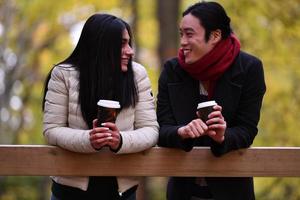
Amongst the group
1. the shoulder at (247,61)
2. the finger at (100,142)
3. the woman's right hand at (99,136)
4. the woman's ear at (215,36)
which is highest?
the woman's ear at (215,36)

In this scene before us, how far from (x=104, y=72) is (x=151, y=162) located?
0.53 m

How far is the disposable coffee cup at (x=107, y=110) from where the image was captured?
2988 millimetres

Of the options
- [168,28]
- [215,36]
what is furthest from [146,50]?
[215,36]

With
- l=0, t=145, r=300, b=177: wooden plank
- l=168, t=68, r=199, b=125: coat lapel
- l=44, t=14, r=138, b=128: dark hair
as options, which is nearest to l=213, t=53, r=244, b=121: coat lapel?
l=168, t=68, r=199, b=125: coat lapel

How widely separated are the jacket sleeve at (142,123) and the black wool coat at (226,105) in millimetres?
77

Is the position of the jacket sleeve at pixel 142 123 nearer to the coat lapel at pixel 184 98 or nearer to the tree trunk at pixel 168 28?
the coat lapel at pixel 184 98

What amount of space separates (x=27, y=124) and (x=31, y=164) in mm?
16083

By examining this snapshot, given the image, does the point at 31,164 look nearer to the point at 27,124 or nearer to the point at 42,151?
the point at 42,151

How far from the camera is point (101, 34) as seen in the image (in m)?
3.32

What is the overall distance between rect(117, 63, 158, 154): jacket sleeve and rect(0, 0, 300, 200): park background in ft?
12.6

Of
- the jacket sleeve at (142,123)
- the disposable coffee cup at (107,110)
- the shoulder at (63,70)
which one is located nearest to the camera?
the disposable coffee cup at (107,110)

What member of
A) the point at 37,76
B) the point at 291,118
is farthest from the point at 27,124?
the point at 291,118

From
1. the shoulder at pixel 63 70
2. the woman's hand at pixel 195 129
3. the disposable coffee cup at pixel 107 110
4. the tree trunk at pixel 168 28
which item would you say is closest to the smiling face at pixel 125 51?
the shoulder at pixel 63 70

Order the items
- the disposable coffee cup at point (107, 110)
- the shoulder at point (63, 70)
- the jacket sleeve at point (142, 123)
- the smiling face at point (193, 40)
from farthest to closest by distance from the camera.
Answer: the smiling face at point (193, 40), the shoulder at point (63, 70), the jacket sleeve at point (142, 123), the disposable coffee cup at point (107, 110)
